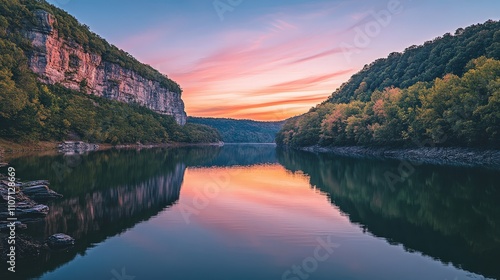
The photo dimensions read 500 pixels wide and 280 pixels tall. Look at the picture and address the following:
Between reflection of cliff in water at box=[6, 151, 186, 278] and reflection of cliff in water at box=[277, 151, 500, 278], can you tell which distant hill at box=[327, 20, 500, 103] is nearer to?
reflection of cliff in water at box=[277, 151, 500, 278]

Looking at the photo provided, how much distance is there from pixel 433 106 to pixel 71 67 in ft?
426

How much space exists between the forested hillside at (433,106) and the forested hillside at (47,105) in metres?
73.6

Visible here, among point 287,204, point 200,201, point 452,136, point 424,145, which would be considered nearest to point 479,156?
point 452,136

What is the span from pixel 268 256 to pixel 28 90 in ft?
288

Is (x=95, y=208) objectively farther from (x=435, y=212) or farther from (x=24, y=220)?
(x=435, y=212)

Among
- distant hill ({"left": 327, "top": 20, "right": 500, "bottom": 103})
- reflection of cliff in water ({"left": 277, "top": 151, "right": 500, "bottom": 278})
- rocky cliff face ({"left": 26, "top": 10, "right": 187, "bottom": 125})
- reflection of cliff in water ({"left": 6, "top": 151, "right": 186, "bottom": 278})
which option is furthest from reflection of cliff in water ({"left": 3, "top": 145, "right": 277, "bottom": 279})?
distant hill ({"left": 327, "top": 20, "right": 500, "bottom": 103})

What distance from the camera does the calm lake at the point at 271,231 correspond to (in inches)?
570

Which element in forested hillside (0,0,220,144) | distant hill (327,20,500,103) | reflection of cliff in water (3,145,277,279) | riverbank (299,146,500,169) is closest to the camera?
reflection of cliff in water (3,145,277,279)

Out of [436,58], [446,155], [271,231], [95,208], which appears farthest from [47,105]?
[436,58]

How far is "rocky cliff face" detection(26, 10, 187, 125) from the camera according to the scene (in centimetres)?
11881

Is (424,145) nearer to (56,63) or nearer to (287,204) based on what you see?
(287,204)

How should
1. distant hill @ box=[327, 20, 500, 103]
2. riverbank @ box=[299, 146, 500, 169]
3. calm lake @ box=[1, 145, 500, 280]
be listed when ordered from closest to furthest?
calm lake @ box=[1, 145, 500, 280] → riverbank @ box=[299, 146, 500, 169] → distant hill @ box=[327, 20, 500, 103]

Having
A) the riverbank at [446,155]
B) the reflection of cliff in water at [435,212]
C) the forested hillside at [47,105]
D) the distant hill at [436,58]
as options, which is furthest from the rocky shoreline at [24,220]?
the distant hill at [436,58]

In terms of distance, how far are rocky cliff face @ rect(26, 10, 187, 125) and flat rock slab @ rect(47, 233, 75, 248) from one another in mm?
119772
